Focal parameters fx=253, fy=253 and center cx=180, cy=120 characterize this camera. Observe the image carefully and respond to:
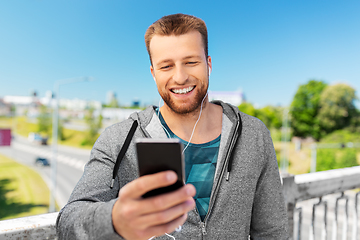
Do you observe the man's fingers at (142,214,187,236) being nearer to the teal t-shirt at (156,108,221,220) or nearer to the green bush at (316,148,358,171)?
the teal t-shirt at (156,108,221,220)

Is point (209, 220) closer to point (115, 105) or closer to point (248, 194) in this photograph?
point (248, 194)

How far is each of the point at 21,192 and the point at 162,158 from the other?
62.5 m

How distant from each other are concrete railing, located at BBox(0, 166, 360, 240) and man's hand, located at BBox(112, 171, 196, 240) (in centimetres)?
98

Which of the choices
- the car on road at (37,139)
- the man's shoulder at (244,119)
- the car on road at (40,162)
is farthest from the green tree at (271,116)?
the car on road at (37,139)

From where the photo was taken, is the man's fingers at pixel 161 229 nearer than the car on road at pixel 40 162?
Yes

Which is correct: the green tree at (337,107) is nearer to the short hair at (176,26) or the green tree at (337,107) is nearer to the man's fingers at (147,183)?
the short hair at (176,26)

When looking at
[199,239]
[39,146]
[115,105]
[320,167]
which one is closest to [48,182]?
[115,105]

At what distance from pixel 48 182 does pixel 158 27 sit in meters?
63.0

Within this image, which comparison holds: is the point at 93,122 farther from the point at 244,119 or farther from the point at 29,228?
the point at 244,119

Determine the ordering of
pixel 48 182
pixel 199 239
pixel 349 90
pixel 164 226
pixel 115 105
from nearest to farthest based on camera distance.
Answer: pixel 164 226 → pixel 199 239 → pixel 349 90 → pixel 48 182 → pixel 115 105

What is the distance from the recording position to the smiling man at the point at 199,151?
1314 mm

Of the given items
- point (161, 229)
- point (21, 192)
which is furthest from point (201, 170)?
point (21, 192)

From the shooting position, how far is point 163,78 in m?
1.41

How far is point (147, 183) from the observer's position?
65 centimetres
